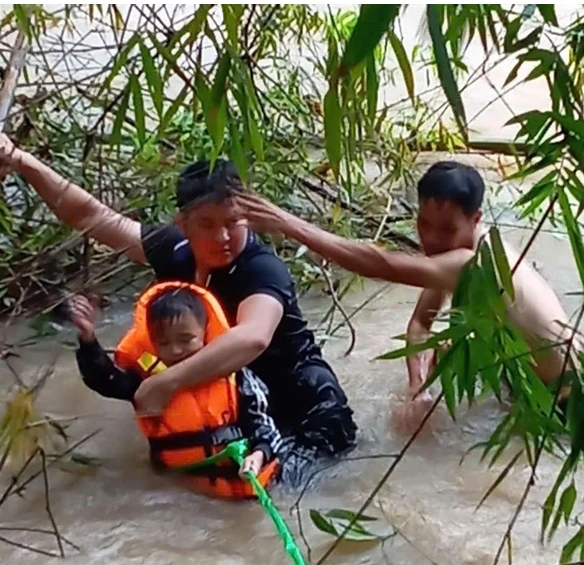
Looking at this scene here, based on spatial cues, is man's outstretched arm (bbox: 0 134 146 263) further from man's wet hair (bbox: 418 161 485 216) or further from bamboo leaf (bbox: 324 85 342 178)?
bamboo leaf (bbox: 324 85 342 178)

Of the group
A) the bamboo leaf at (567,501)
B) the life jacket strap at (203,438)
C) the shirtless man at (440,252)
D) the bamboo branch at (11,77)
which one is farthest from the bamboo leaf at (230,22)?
the bamboo branch at (11,77)

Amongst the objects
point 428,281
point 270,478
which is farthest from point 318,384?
point 428,281

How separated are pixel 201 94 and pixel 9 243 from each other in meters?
1.37

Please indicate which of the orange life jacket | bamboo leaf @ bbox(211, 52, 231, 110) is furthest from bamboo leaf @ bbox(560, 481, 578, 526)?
the orange life jacket

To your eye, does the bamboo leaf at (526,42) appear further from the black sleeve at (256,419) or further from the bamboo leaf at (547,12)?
the black sleeve at (256,419)

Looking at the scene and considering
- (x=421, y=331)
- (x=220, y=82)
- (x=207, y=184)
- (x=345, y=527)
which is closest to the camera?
(x=220, y=82)

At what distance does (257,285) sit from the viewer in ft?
6.89

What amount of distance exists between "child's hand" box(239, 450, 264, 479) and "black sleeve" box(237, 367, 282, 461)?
0.02 metres

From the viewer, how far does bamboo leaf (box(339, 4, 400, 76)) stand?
35.3 inches

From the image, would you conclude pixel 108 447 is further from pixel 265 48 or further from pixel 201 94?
pixel 201 94

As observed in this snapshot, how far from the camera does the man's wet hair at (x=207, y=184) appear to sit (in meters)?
1.85

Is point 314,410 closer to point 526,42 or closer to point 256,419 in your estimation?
point 256,419

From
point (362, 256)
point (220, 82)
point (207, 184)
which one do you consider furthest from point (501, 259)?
point (207, 184)

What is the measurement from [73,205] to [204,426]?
1.51 ft
